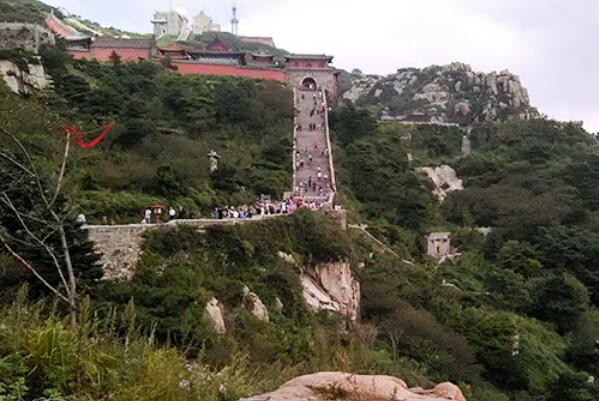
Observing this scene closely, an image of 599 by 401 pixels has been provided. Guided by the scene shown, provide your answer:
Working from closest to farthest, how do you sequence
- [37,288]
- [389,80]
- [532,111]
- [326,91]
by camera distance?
[37,288], [326,91], [532,111], [389,80]

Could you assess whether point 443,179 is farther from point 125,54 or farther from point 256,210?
point 125,54

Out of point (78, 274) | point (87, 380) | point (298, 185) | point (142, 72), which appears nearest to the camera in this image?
point (87, 380)

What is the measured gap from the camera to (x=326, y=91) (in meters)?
38.4

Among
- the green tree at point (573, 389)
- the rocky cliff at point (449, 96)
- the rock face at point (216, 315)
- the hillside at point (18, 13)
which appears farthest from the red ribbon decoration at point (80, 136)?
the rocky cliff at point (449, 96)

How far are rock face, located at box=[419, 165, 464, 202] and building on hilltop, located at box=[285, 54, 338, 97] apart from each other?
8.22 metres

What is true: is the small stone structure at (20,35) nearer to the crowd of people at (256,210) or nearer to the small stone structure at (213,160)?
the small stone structure at (213,160)

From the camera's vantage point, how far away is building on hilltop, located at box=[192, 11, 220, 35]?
79.2 m

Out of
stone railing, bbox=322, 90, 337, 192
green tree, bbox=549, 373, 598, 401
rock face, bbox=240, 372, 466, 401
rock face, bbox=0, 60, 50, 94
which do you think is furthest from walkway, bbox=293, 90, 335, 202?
rock face, bbox=240, 372, 466, 401

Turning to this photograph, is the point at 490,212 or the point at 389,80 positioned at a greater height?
the point at 389,80

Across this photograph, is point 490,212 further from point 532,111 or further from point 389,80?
point 389,80

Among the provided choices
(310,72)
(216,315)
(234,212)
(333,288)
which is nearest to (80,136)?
(216,315)

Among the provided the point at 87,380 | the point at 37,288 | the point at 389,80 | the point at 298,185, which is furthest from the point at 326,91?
the point at 87,380

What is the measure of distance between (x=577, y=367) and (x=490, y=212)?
11363mm

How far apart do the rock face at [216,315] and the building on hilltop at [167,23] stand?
66.7 metres
